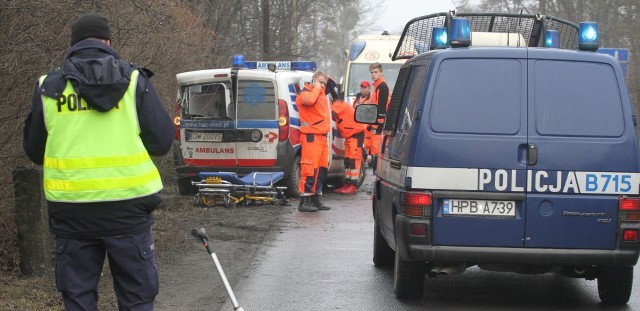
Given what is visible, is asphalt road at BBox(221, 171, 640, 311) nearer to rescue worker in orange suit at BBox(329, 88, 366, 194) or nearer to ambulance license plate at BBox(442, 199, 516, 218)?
ambulance license plate at BBox(442, 199, 516, 218)

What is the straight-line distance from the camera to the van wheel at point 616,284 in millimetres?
7820

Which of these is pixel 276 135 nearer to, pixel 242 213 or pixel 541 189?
pixel 242 213

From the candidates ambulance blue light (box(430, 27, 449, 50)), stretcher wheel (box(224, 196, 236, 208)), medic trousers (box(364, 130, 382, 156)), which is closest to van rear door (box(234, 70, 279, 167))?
stretcher wheel (box(224, 196, 236, 208))

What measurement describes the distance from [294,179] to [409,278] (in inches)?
299

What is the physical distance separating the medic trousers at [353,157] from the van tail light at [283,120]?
2350mm

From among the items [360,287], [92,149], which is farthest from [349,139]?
[92,149]

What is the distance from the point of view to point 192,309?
25.1 feet

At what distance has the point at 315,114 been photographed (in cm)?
1445

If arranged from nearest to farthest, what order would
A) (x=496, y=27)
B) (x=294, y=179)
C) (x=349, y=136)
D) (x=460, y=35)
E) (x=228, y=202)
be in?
(x=460, y=35) → (x=496, y=27) → (x=228, y=202) → (x=294, y=179) → (x=349, y=136)

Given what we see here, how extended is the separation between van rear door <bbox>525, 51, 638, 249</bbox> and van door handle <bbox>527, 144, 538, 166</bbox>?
1cm

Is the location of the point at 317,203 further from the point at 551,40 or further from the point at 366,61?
the point at 366,61

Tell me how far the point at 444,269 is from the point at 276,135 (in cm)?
741

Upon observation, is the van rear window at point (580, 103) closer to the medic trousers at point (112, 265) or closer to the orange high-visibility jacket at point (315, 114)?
the medic trousers at point (112, 265)

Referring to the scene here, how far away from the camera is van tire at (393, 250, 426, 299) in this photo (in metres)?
7.88
